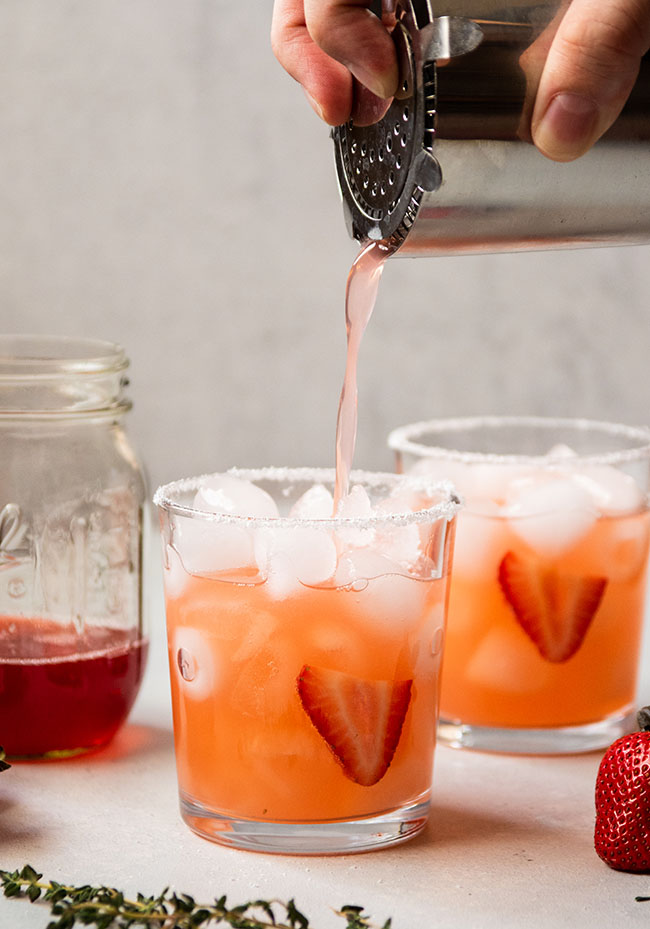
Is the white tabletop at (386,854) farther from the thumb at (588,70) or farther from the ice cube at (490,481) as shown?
the thumb at (588,70)

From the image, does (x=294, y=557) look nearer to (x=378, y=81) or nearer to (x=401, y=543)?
(x=401, y=543)

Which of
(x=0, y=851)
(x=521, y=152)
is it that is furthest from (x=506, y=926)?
(x=521, y=152)

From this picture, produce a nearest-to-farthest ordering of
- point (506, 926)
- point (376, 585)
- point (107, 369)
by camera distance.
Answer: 1. point (506, 926)
2. point (376, 585)
3. point (107, 369)

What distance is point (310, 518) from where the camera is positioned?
1117 mm

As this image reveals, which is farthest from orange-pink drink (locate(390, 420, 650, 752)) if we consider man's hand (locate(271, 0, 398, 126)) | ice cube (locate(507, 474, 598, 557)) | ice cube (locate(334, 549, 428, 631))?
man's hand (locate(271, 0, 398, 126))

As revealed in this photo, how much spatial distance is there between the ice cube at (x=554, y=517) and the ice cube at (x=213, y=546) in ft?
1.18

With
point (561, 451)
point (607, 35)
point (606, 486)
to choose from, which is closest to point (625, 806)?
point (606, 486)

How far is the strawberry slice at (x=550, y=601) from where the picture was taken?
134 cm

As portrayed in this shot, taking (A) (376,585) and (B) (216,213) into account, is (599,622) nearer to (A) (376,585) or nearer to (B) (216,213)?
(A) (376,585)

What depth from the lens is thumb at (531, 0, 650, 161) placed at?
98 cm

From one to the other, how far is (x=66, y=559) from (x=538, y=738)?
51 cm

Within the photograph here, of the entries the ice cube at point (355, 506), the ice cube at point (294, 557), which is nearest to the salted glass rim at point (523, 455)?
the ice cube at point (355, 506)

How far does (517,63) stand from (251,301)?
5.68 feet

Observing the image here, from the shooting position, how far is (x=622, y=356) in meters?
2.78
